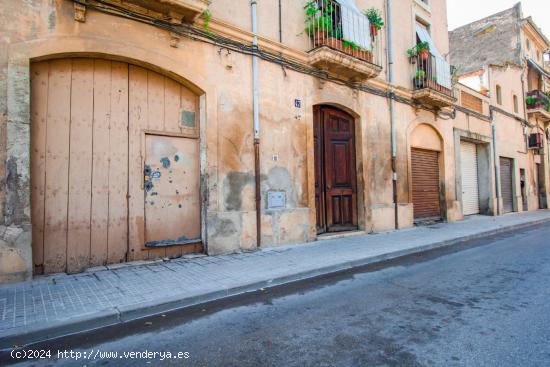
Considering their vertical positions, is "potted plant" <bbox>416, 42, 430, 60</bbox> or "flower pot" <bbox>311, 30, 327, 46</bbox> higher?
"potted plant" <bbox>416, 42, 430, 60</bbox>

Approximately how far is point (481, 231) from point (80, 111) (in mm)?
10838

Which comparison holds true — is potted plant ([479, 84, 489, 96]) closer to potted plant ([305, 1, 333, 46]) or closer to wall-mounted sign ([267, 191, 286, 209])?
potted plant ([305, 1, 333, 46])

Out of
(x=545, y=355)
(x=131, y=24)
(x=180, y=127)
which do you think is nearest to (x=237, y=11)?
(x=131, y=24)

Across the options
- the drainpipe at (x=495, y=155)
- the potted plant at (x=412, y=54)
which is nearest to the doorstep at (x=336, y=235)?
the potted plant at (x=412, y=54)

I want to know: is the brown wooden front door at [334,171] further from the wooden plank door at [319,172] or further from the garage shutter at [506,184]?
the garage shutter at [506,184]

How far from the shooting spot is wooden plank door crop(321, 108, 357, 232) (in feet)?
29.7

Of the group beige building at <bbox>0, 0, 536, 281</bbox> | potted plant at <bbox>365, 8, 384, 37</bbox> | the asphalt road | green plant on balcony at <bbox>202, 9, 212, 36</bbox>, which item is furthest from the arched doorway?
green plant on balcony at <bbox>202, 9, 212, 36</bbox>

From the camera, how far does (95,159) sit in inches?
214

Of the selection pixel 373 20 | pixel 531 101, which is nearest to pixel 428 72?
pixel 373 20

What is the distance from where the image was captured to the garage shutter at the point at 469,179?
14.7 meters

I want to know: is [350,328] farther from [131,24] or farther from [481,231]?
[481,231]

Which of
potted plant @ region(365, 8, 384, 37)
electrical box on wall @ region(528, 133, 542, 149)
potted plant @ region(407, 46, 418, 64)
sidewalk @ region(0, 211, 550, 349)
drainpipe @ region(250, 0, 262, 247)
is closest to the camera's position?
sidewalk @ region(0, 211, 550, 349)

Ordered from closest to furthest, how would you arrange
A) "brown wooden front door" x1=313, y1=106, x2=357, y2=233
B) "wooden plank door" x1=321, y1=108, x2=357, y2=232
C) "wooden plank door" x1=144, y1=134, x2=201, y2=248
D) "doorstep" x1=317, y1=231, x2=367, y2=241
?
"wooden plank door" x1=144, y1=134, x2=201, y2=248 → "doorstep" x1=317, y1=231, x2=367, y2=241 → "brown wooden front door" x1=313, y1=106, x2=357, y2=233 → "wooden plank door" x1=321, y1=108, x2=357, y2=232

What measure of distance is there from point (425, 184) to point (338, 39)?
6.60 m
